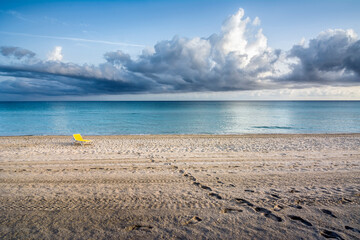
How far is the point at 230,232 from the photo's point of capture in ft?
14.3

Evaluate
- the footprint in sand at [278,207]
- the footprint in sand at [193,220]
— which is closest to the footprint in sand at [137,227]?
the footprint in sand at [193,220]

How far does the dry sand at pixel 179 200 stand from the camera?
173 inches

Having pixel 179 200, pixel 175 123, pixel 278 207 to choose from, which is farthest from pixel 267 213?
pixel 175 123

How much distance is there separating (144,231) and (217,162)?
21.0 feet

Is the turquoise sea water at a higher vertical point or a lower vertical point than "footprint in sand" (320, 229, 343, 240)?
lower

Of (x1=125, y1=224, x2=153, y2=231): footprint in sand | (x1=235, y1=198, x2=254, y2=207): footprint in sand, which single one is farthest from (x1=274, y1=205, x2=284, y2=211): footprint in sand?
(x1=125, y1=224, x2=153, y2=231): footprint in sand

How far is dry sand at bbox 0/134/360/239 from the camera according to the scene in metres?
4.39

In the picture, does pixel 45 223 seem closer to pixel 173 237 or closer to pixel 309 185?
pixel 173 237

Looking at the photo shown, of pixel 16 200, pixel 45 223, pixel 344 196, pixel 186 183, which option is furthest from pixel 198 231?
pixel 16 200

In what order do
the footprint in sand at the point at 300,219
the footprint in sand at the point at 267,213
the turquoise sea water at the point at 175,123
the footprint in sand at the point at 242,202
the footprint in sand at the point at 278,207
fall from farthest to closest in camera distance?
the turquoise sea water at the point at 175,123 < the footprint in sand at the point at 242,202 < the footprint in sand at the point at 278,207 < the footprint in sand at the point at 267,213 < the footprint in sand at the point at 300,219

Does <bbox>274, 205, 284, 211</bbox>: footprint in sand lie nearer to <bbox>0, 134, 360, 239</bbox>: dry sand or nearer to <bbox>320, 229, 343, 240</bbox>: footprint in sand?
<bbox>0, 134, 360, 239</bbox>: dry sand

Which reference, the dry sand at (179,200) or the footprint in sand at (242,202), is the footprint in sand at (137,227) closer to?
the dry sand at (179,200)

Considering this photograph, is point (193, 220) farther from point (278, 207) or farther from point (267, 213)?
point (278, 207)

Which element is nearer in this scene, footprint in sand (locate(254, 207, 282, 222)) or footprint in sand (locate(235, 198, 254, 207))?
footprint in sand (locate(254, 207, 282, 222))
